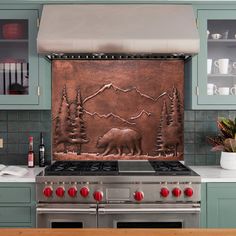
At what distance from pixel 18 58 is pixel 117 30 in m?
0.86

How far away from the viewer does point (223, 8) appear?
9.24ft

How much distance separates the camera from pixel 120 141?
322cm

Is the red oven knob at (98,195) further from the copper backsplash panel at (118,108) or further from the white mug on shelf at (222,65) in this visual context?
the white mug on shelf at (222,65)

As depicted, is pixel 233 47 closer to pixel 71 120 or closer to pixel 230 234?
pixel 71 120

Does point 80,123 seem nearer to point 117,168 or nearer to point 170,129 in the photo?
point 117,168

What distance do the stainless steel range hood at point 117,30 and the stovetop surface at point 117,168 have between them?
88 centimetres

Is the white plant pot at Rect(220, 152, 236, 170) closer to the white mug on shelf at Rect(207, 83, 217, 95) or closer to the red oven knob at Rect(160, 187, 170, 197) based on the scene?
the white mug on shelf at Rect(207, 83, 217, 95)

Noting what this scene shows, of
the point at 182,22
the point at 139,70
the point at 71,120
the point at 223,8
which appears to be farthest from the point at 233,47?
the point at 71,120

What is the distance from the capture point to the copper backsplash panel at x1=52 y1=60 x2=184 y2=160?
126 inches

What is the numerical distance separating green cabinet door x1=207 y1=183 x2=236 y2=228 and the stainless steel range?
12cm

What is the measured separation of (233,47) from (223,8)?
326 millimetres

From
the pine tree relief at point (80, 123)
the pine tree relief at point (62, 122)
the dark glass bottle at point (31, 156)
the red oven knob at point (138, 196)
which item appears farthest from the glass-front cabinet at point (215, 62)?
the dark glass bottle at point (31, 156)

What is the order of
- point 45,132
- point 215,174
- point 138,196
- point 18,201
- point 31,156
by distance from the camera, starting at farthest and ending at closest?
point 45,132 < point 31,156 < point 215,174 < point 18,201 < point 138,196

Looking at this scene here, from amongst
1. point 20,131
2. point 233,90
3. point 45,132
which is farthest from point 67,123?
point 233,90
